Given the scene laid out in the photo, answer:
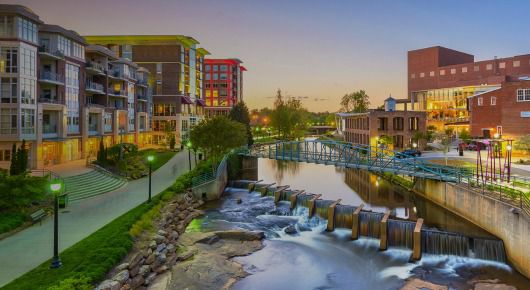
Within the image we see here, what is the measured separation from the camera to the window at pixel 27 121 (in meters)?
37.4

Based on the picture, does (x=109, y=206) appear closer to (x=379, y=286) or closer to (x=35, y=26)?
(x=379, y=286)

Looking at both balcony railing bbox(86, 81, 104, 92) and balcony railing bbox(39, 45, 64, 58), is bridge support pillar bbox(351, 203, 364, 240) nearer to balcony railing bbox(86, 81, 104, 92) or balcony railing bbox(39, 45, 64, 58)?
balcony railing bbox(39, 45, 64, 58)

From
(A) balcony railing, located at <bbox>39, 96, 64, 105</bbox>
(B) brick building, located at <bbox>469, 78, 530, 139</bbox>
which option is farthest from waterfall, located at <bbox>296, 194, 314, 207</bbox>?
(B) brick building, located at <bbox>469, 78, 530, 139</bbox>

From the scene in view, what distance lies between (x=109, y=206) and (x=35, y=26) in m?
22.0

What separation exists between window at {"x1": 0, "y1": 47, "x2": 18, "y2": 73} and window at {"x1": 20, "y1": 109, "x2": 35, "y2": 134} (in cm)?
382

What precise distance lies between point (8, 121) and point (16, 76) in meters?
4.15

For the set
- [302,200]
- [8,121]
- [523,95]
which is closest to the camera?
[302,200]

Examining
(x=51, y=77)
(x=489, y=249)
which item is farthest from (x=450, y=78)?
(x=51, y=77)

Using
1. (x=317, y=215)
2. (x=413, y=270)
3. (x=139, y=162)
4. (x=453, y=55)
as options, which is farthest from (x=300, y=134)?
(x=413, y=270)

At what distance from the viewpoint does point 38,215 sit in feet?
77.6

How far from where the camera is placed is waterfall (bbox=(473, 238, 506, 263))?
23.5 metres

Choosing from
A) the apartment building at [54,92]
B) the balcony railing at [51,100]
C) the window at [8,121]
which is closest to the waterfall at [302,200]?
the apartment building at [54,92]

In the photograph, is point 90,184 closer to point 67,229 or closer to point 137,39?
point 67,229

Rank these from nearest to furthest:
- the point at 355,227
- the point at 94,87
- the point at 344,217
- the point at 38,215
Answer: the point at 38,215
the point at 355,227
the point at 344,217
the point at 94,87
